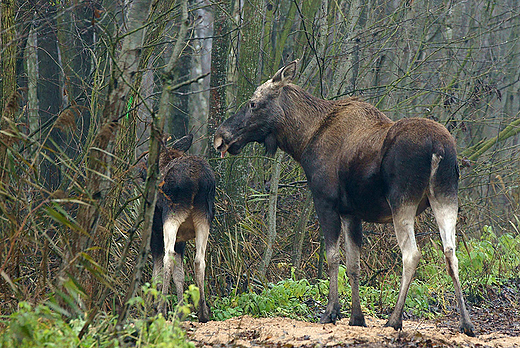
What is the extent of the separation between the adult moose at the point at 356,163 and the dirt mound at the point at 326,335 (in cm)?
28

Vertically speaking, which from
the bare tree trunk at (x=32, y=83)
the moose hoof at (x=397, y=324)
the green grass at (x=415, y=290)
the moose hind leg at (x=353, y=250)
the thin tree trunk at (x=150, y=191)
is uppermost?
the bare tree trunk at (x=32, y=83)

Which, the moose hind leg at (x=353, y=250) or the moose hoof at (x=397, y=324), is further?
the moose hind leg at (x=353, y=250)

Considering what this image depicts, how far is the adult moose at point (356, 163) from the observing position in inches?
247

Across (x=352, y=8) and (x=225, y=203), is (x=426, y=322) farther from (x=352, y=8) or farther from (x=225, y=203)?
(x=352, y=8)

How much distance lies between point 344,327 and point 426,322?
1683mm

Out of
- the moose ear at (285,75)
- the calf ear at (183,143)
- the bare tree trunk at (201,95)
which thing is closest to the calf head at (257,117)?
the moose ear at (285,75)

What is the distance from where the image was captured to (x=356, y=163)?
6.85m

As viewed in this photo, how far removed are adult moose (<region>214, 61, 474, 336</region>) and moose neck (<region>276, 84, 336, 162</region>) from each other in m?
0.01

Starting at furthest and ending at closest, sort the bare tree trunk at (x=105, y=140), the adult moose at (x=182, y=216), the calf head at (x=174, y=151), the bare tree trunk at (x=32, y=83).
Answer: the bare tree trunk at (x=32, y=83) < the calf head at (x=174, y=151) < the adult moose at (x=182, y=216) < the bare tree trunk at (x=105, y=140)

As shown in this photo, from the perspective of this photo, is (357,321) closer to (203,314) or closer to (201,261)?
(203,314)

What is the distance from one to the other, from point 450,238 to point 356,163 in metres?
1.33

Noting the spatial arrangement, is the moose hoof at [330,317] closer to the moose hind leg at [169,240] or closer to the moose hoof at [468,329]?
the moose hoof at [468,329]

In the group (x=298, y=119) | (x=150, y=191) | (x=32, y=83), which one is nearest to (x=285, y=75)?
(x=298, y=119)

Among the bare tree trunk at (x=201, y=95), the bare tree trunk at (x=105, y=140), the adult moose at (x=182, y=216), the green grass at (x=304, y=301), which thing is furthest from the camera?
the bare tree trunk at (x=201, y=95)
